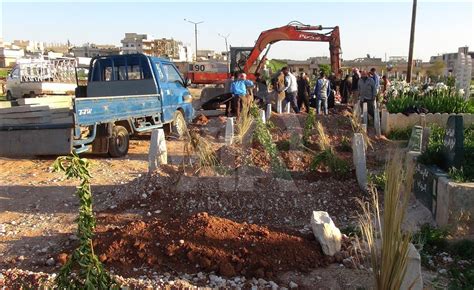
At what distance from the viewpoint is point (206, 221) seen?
4840mm

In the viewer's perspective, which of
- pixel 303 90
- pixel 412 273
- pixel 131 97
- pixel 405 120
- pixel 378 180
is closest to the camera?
pixel 412 273

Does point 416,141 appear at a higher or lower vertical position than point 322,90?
lower

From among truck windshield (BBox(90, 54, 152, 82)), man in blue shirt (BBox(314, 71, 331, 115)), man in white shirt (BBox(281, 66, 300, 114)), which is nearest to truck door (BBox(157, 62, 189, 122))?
truck windshield (BBox(90, 54, 152, 82))

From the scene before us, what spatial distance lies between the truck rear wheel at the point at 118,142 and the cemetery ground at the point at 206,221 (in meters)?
0.25

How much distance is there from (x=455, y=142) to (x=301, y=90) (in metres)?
11.4

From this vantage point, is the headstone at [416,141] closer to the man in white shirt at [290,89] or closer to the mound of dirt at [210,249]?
the mound of dirt at [210,249]

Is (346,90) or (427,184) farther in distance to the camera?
(346,90)

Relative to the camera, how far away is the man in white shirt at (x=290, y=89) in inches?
606

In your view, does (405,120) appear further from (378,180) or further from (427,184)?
(427,184)

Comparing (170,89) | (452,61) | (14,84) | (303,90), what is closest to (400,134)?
(303,90)

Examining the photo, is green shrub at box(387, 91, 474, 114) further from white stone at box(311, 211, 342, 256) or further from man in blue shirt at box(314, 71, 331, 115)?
white stone at box(311, 211, 342, 256)

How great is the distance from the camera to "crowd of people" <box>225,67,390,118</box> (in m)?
13.7

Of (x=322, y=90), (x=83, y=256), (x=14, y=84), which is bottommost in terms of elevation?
(x=83, y=256)

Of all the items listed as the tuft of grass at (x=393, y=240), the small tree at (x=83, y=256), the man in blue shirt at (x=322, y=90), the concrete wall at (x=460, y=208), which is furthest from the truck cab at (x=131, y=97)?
the tuft of grass at (x=393, y=240)
